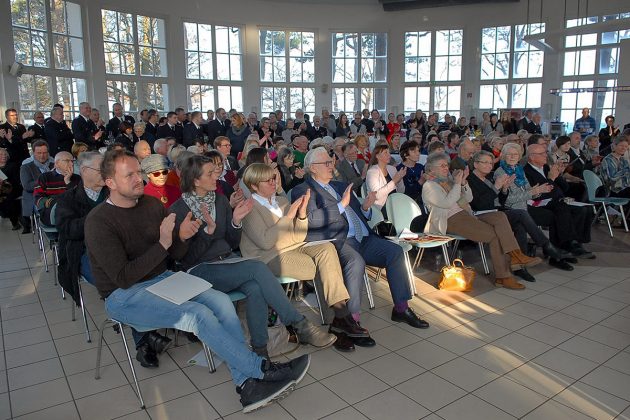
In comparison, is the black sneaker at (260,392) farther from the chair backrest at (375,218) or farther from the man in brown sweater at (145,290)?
the chair backrest at (375,218)

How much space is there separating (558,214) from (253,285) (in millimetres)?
3882

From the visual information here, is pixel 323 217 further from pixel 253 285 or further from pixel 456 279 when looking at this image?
pixel 456 279

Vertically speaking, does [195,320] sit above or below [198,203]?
below

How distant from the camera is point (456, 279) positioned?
→ 424 centimetres

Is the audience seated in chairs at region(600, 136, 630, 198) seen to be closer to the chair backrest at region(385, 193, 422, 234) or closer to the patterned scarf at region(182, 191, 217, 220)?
the chair backrest at region(385, 193, 422, 234)

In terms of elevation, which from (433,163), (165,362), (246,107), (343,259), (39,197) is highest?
(246,107)

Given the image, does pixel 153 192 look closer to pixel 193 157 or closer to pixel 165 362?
pixel 193 157

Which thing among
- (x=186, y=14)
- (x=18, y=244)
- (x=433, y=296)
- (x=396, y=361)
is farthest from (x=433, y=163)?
(x=186, y=14)

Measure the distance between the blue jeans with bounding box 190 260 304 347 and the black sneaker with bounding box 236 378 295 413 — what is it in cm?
39

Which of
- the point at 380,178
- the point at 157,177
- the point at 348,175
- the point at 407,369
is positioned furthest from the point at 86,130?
the point at 407,369

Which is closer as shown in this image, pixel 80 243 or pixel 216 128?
pixel 80 243

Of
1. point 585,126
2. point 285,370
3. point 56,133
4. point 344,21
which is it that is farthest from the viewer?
point 344,21

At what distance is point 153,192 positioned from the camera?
3787mm

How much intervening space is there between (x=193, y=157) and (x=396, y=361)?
1.89m
